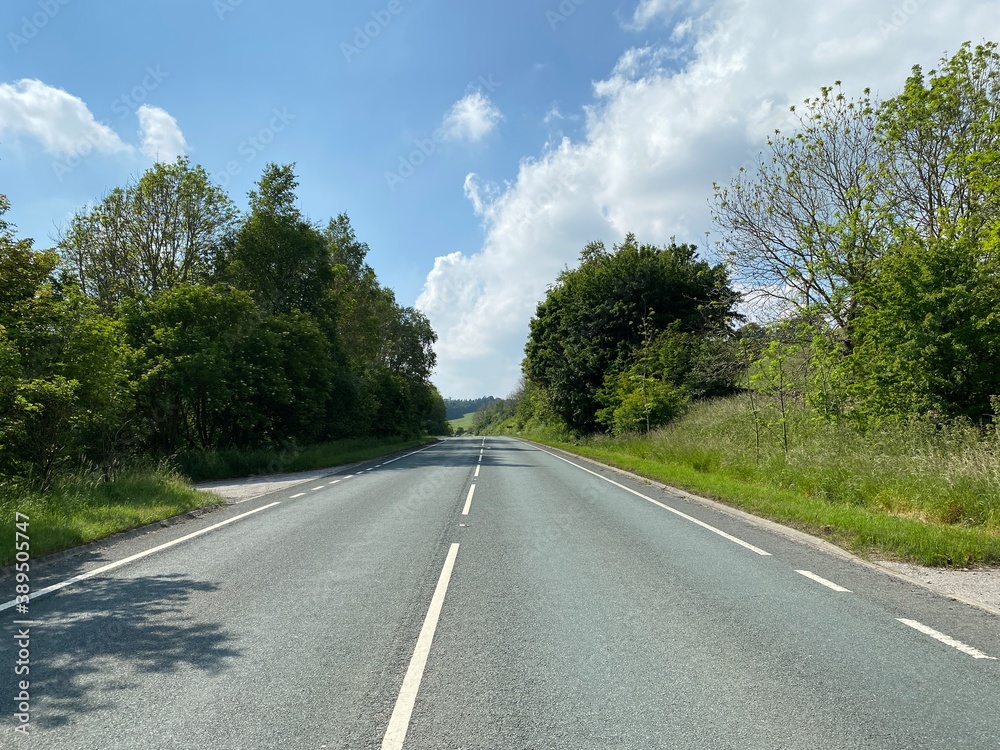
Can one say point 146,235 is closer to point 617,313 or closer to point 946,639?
point 617,313

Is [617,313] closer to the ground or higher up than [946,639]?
higher up

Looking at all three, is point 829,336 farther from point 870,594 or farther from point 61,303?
point 61,303

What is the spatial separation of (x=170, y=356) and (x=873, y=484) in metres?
22.7

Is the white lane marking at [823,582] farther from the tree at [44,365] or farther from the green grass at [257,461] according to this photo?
the green grass at [257,461]

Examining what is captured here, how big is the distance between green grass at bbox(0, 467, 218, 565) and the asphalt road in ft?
2.23

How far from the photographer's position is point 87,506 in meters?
10.6

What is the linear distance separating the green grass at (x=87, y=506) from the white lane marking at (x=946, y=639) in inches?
379

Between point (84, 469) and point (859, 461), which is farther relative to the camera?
point (84, 469)

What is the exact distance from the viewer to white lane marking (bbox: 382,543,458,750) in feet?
10.6

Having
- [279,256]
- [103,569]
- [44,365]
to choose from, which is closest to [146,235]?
[279,256]

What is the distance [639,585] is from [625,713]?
288cm

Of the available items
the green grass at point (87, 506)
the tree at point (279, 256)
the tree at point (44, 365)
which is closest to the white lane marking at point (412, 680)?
the green grass at point (87, 506)

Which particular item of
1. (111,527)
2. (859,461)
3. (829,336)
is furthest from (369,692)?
(829,336)

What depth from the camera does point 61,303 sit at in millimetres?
12867
